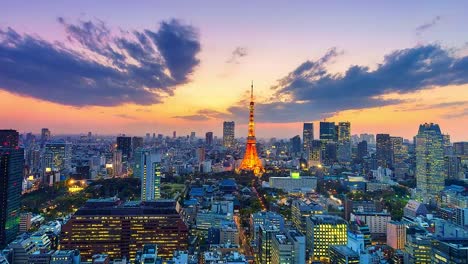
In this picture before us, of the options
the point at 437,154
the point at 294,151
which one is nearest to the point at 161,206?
the point at 437,154

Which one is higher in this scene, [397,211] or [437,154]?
[437,154]

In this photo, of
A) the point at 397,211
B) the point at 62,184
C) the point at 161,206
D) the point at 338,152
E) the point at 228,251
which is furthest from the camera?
the point at 338,152

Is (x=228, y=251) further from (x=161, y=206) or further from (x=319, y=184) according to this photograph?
(x=319, y=184)

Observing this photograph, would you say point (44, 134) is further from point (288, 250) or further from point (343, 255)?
point (343, 255)

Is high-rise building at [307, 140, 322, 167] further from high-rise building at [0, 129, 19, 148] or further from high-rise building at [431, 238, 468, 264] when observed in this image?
high-rise building at [431, 238, 468, 264]

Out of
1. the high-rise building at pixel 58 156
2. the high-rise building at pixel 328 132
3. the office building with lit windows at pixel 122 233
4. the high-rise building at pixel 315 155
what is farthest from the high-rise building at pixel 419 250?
the high-rise building at pixel 328 132

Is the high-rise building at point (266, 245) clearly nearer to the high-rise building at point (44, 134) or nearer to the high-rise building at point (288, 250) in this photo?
the high-rise building at point (288, 250)

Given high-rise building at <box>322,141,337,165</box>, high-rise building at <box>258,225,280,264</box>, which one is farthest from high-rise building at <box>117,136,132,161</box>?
high-rise building at <box>258,225,280,264</box>
